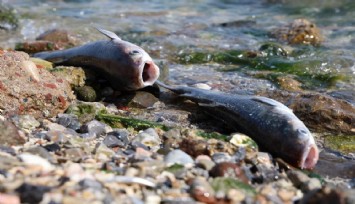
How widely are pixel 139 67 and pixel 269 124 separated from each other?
186 cm

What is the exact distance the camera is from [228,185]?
12.2 ft

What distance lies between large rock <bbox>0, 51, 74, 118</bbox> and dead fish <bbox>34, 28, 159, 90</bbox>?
70 cm

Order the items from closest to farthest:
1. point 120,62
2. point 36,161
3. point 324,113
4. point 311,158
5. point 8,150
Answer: point 36,161 < point 8,150 < point 311,158 < point 324,113 < point 120,62

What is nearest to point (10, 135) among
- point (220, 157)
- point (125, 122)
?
point (125, 122)

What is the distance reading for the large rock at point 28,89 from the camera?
540 cm

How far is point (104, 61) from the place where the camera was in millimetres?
6633

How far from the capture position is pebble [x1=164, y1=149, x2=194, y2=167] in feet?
13.2

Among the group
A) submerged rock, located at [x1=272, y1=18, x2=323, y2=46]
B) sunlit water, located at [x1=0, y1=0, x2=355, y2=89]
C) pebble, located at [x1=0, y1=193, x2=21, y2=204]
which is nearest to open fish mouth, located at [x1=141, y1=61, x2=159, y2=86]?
sunlit water, located at [x1=0, y1=0, x2=355, y2=89]

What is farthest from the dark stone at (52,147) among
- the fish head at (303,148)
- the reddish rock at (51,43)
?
the reddish rock at (51,43)

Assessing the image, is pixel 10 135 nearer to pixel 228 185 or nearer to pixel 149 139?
pixel 149 139

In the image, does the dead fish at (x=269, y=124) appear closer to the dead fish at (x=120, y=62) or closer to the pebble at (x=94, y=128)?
the dead fish at (x=120, y=62)

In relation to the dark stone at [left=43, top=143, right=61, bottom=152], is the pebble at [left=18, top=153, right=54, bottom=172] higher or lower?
higher

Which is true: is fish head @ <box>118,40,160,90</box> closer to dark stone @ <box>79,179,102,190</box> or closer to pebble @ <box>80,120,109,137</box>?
pebble @ <box>80,120,109,137</box>

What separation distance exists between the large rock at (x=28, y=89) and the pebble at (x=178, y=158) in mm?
1883
